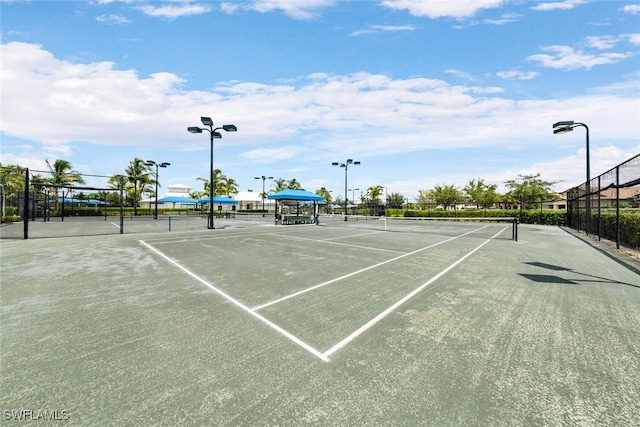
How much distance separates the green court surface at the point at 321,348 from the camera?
243cm

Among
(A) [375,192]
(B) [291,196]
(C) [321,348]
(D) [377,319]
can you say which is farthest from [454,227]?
(A) [375,192]

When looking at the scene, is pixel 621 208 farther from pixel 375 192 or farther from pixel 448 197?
pixel 375 192

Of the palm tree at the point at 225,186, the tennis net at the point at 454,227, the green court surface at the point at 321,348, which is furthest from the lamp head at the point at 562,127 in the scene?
the palm tree at the point at 225,186

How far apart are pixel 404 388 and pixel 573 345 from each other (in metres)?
2.44

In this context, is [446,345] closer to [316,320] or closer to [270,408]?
[316,320]

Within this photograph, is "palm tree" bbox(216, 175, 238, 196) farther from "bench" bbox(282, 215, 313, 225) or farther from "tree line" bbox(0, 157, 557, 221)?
"bench" bbox(282, 215, 313, 225)

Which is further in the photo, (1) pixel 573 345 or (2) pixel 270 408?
(1) pixel 573 345

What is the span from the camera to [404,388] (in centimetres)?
269

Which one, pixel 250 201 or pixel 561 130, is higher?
A: pixel 561 130

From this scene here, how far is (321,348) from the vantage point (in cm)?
346

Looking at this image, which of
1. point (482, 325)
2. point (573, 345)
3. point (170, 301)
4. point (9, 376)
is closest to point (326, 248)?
point (170, 301)

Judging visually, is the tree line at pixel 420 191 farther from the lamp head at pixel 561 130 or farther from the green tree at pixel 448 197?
the lamp head at pixel 561 130

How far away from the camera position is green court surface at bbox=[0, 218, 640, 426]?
2.43 meters

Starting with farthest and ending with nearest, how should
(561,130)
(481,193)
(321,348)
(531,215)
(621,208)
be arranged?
(481,193), (531,215), (561,130), (621,208), (321,348)
